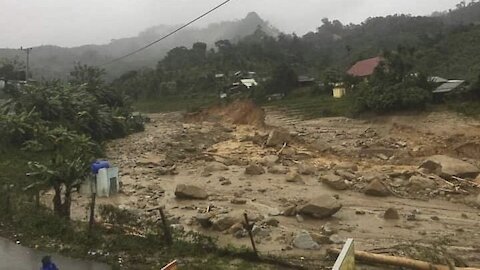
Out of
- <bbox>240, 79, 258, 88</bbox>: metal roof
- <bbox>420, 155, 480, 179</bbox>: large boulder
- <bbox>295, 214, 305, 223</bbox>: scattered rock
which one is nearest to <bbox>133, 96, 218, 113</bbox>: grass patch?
<bbox>240, 79, 258, 88</bbox>: metal roof

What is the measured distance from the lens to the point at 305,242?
10.3 m

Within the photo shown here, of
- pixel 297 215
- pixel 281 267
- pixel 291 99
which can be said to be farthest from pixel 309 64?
pixel 281 267

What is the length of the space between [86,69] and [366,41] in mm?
45025

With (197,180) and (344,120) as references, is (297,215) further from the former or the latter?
(344,120)

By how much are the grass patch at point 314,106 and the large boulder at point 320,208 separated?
17.5 metres

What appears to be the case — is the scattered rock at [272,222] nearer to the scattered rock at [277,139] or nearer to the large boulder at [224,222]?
the large boulder at [224,222]

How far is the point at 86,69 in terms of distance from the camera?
122 feet

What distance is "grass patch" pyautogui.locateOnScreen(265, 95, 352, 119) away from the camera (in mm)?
31438

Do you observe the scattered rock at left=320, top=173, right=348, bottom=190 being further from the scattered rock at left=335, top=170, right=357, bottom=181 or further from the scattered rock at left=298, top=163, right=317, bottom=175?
the scattered rock at left=298, top=163, right=317, bottom=175

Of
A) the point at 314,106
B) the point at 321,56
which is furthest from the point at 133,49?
the point at 314,106

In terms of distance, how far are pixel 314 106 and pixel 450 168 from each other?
1794cm

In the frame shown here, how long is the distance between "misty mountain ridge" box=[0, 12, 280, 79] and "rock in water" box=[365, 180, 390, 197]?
94.4 meters

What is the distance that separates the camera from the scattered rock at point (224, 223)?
11.6 m

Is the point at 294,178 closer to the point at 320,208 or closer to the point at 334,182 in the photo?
the point at 334,182
